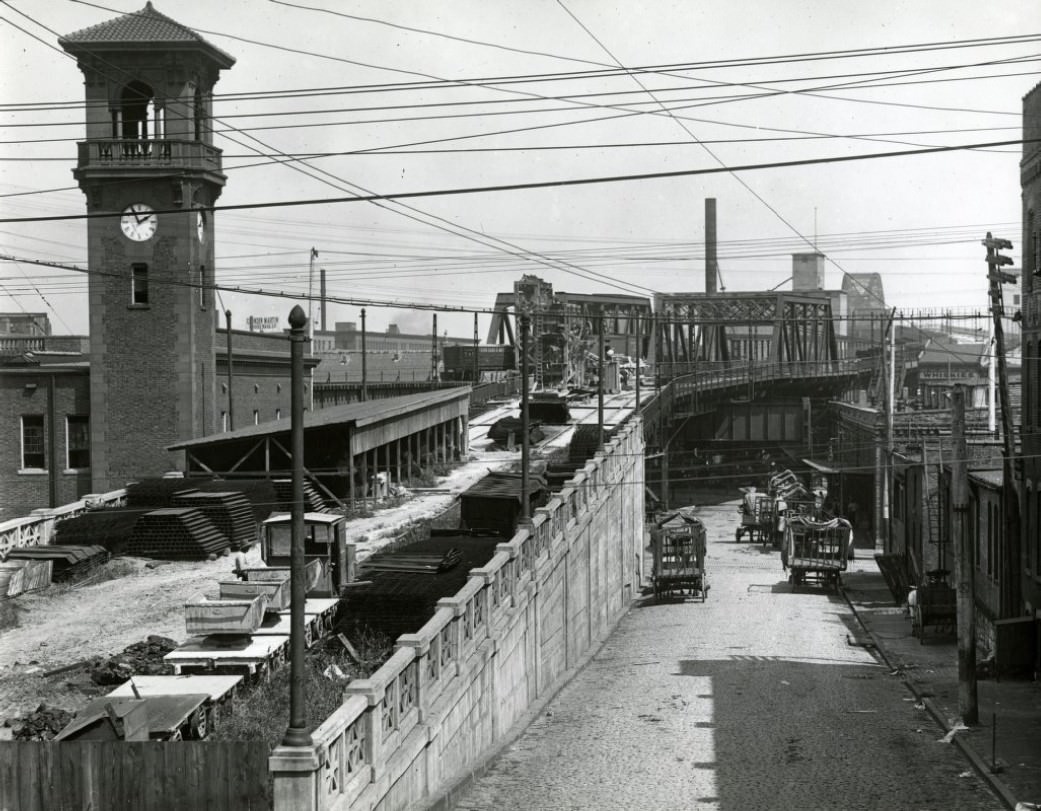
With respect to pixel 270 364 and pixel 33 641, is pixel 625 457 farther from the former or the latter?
pixel 33 641

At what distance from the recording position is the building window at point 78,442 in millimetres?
44969

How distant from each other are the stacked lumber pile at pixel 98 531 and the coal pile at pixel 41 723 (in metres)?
13.6

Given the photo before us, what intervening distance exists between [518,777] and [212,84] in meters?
31.7

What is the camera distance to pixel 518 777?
20328mm

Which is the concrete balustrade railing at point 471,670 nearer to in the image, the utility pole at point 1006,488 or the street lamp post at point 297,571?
the street lamp post at point 297,571

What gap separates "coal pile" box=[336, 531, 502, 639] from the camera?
74.3 feet

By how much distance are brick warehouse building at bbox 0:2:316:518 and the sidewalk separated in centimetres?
2474

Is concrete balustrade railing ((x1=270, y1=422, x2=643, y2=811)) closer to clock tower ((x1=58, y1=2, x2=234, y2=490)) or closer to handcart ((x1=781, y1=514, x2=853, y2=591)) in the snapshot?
handcart ((x1=781, y1=514, x2=853, y2=591))

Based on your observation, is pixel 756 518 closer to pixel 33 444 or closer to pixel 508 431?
pixel 508 431

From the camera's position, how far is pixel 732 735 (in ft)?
76.3

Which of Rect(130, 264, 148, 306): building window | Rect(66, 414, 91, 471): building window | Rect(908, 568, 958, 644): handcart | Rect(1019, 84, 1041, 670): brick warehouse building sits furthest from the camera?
Rect(66, 414, 91, 471): building window

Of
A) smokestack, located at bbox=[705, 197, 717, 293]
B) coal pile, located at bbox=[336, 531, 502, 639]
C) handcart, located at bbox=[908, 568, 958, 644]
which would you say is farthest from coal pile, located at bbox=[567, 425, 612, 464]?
smokestack, located at bbox=[705, 197, 717, 293]

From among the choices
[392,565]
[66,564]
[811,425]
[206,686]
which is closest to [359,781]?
[206,686]

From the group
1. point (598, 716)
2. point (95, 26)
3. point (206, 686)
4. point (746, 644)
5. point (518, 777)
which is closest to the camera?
point (206, 686)
